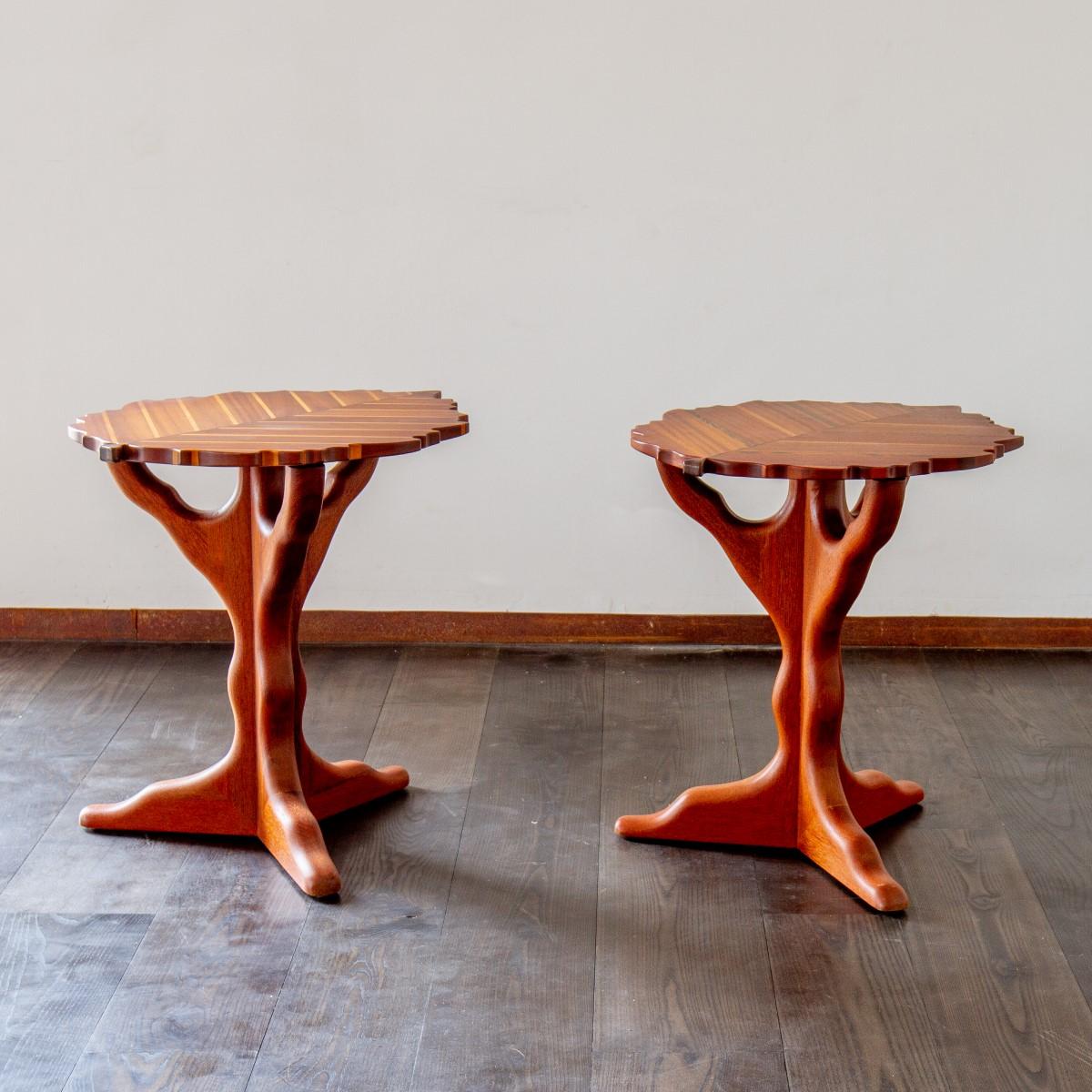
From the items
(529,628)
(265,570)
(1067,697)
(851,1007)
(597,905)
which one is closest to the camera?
(851,1007)

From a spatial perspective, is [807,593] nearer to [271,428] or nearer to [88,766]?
[271,428]

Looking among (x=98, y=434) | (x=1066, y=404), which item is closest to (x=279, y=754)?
(x=98, y=434)

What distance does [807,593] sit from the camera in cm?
237

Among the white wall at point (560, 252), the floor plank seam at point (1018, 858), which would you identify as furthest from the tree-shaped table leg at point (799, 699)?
the white wall at point (560, 252)

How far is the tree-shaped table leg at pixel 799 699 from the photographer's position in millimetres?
2318

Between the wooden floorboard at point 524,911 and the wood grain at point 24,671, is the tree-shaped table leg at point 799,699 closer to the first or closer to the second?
the wooden floorboard at point 524,911

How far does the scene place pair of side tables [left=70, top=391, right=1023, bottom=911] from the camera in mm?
2240

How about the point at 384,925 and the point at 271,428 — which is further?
the point at 271,428

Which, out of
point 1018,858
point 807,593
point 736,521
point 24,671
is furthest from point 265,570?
point 1018,858

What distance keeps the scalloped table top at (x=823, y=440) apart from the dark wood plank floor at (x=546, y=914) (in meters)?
0.71

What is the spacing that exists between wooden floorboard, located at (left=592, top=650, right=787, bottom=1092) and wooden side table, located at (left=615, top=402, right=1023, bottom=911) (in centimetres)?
9

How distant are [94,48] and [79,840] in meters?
1.88

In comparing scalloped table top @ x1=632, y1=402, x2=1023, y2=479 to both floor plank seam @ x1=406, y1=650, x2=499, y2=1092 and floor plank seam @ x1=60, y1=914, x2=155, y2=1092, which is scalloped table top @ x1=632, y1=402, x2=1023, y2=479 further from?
floor plank seam @ x1=60, y1=914, x2=155, y2=1092

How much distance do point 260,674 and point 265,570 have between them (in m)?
0.19
